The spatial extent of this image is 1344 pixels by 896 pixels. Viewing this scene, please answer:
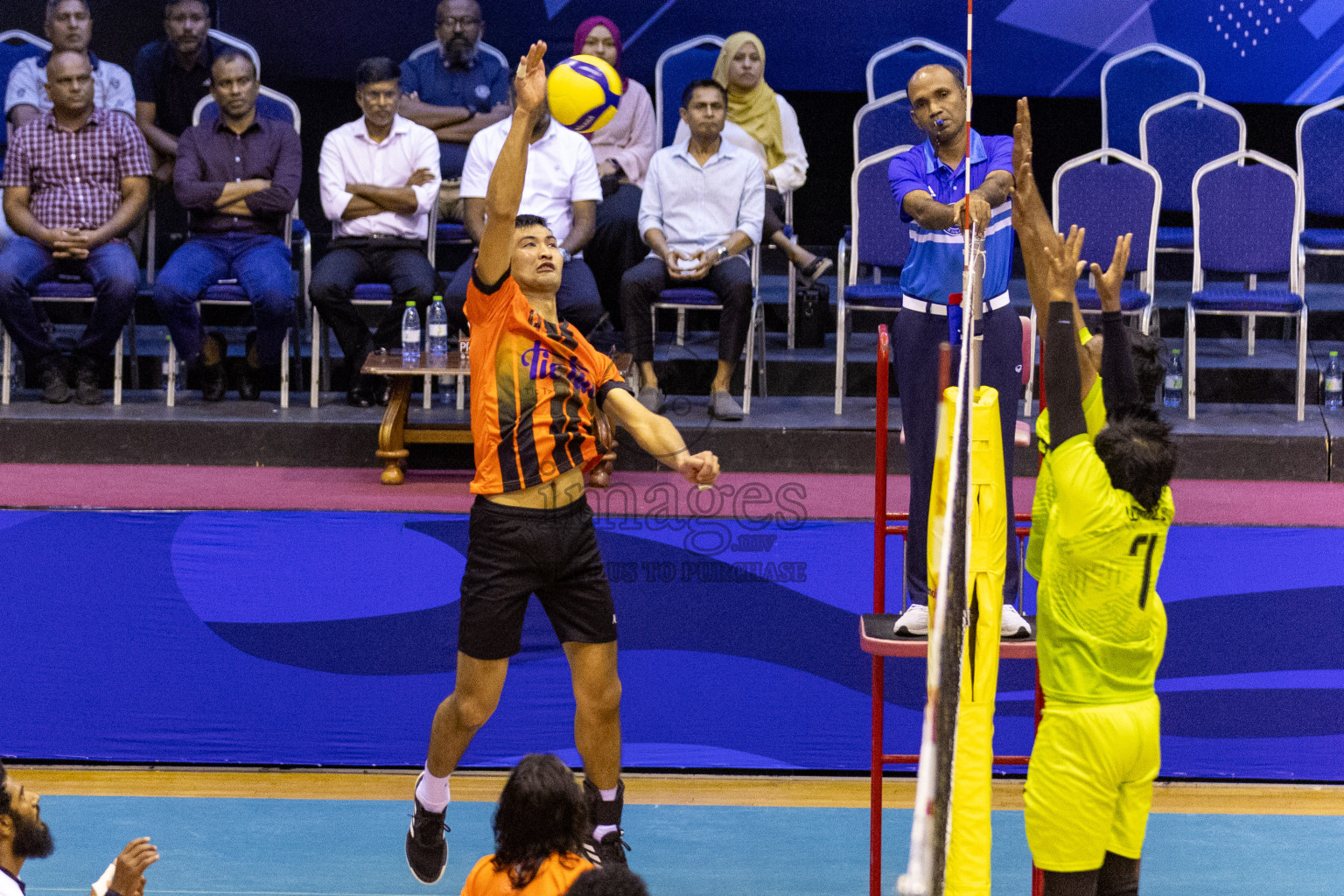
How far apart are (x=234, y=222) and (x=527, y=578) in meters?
4.02

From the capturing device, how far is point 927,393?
430 centimetres

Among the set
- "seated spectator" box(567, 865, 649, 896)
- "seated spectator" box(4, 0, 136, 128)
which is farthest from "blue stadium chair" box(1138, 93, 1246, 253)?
"seated spectator" box(567, 865, 649, 896)

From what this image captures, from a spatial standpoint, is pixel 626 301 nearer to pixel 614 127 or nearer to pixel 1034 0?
pixel 614 127

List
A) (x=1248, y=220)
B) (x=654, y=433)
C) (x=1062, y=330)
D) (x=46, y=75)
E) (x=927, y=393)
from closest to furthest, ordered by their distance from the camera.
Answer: (x=1062, y=330)
(x=654, y=433)
(x=927, y=393)
(x=1248, y=220)
(x=46, y=75)

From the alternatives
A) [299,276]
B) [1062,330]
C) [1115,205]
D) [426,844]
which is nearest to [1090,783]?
[1062,330]

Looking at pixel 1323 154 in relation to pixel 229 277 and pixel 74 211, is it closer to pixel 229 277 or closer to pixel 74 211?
pixel 229 277

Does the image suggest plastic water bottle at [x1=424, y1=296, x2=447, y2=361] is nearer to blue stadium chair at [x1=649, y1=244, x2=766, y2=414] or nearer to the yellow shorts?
blue stadium chair at [x1=649, y1=244, x2=766, y2=414]

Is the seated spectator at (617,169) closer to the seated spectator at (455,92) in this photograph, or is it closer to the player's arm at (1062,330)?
the seated spectator at (455,92)

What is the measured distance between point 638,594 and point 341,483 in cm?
193

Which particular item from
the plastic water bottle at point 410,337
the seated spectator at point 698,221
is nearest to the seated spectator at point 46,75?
the plastic water bottle at point 410,337

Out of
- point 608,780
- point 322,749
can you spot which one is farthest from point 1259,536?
point 322,749

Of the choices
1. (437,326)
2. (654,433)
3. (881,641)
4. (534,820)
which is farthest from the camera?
(437,326)

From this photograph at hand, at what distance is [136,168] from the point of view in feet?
24.5

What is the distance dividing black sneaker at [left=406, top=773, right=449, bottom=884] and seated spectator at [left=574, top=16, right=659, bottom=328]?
356 cm
